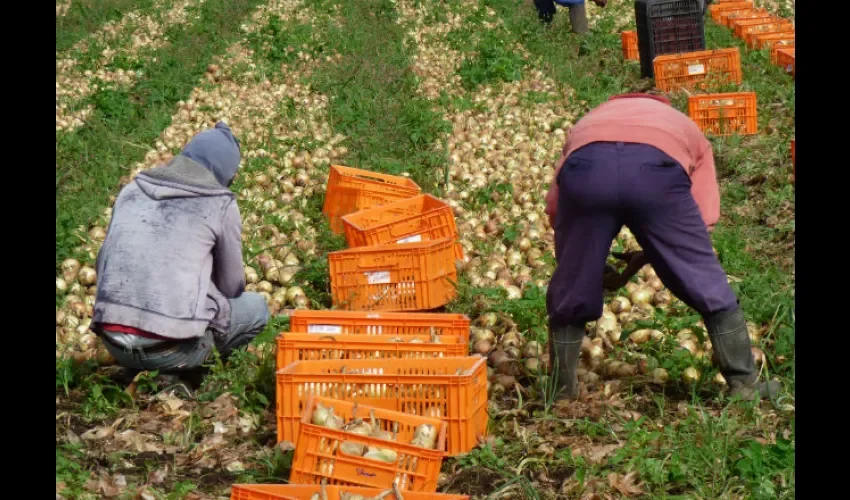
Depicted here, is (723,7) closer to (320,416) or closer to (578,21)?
(578,21)

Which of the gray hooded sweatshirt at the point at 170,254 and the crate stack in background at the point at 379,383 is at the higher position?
the gray hooded sweatshirt at the point at 170,254

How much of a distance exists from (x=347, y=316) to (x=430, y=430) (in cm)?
113

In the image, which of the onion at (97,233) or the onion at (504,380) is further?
the onion at (97,233)

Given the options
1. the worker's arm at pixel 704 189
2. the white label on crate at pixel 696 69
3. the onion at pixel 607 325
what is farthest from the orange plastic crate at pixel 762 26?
the worker's arm at pixel 704 189

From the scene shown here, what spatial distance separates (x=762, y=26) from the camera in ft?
37.2

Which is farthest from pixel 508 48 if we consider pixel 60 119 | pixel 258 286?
pixel 258 286

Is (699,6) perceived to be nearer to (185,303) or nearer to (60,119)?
(60,119)

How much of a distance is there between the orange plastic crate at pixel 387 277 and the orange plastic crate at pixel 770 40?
255 inches

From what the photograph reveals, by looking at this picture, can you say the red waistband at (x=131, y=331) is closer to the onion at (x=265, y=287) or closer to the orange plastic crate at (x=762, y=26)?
the onion at (x=265, y=287)

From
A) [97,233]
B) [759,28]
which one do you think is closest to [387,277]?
[97,233]

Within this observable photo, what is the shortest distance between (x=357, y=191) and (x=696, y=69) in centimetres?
425

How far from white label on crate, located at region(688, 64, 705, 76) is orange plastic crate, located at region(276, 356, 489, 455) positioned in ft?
20.7

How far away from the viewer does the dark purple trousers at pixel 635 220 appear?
3902 millimetres

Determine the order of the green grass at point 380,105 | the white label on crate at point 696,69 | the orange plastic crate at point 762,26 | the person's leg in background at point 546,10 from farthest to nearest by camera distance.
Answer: the person's leg in background at point 546,10 < the orange plastic crate at point 762,26 < the white label on crate at point 696,69 < the green grass at point 380,105
